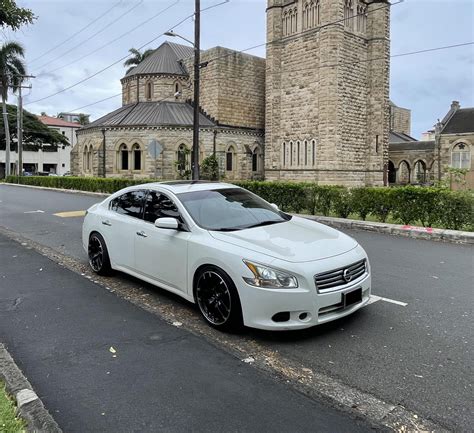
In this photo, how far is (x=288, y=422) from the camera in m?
3.00

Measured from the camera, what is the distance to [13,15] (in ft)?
25.2

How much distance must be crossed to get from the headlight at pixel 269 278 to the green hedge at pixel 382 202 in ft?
27.6

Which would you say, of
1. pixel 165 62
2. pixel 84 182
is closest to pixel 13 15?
pixel 84 182

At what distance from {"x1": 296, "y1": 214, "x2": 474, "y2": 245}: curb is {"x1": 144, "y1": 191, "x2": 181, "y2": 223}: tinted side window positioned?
7.18 m

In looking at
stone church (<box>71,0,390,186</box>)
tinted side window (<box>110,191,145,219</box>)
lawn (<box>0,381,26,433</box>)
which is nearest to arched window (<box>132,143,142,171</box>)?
stone church (<box>71,0,390,186</box>)

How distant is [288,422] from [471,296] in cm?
401

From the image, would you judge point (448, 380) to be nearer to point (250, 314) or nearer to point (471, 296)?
point (250, 314)

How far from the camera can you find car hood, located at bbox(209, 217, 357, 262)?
440 cm

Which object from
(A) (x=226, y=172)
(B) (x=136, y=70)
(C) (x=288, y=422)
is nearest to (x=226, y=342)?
(C) (x=288, y=422)

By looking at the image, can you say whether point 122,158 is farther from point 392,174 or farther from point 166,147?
point 392,174

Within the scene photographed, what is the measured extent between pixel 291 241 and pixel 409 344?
60.4 inches

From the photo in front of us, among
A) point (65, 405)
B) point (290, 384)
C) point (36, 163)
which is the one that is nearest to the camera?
point (65, 405)

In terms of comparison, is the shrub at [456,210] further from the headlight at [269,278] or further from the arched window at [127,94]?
the arched window at [127,94]

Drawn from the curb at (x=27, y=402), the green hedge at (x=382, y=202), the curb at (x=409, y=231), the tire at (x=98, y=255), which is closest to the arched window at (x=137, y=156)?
the green hedge at (x=382, y=202)
